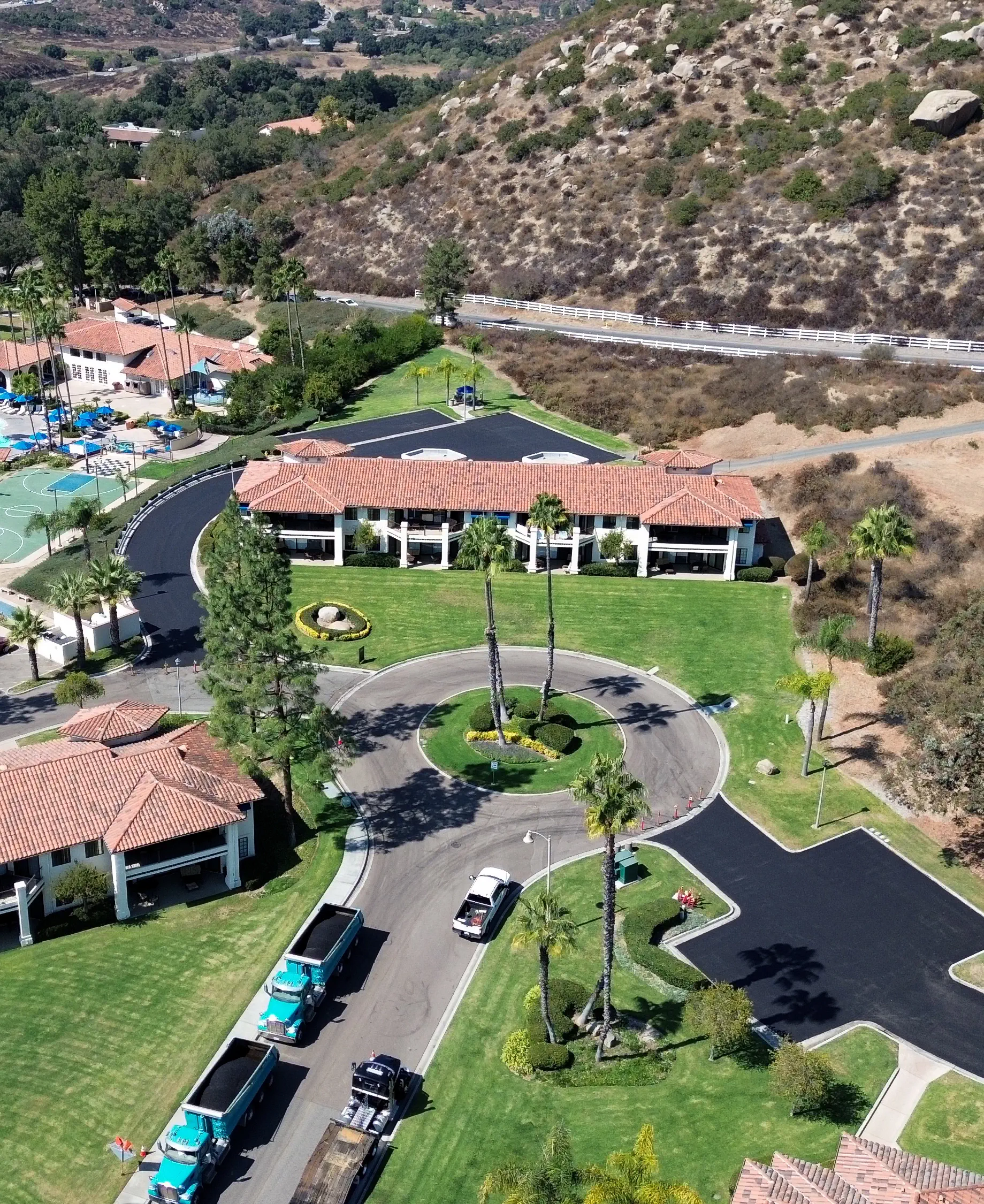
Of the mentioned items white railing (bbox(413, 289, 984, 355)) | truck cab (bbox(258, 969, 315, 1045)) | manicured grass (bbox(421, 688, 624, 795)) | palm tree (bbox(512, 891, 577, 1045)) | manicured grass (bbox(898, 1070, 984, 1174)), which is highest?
white railing (bbox(413, 289, 984, 355))

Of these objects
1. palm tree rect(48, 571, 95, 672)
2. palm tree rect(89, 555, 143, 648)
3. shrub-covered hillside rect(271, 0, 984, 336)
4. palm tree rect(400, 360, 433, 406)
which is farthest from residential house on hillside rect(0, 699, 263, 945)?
shrub-covered hillside rect(271, 0, 984, 336)

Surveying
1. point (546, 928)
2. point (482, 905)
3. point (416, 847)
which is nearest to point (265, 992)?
point (482, 905)

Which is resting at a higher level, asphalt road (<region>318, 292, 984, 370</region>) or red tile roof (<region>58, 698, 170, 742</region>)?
asphalt road (<region>318, 292, 984, 370</region>)

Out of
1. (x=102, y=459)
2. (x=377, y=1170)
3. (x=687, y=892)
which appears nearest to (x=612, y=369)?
(x=102, y=459)

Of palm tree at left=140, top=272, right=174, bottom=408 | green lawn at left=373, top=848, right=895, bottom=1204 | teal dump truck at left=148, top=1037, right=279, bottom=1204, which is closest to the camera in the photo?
teal dump truck at left=148, top=1037, right=279, bottom=1204

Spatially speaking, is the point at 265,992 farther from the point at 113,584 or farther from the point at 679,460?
the point at 679,460

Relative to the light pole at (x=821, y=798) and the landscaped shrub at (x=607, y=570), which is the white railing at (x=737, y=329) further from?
the light pole at (x=821, y=798)

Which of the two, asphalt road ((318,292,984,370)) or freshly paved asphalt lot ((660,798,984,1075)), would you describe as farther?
asphalt road ((318,292,984,370))

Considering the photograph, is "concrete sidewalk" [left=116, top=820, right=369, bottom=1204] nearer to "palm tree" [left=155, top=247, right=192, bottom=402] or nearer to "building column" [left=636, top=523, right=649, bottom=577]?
"building column" [left=636, top=523, right=649, bottom=577]
